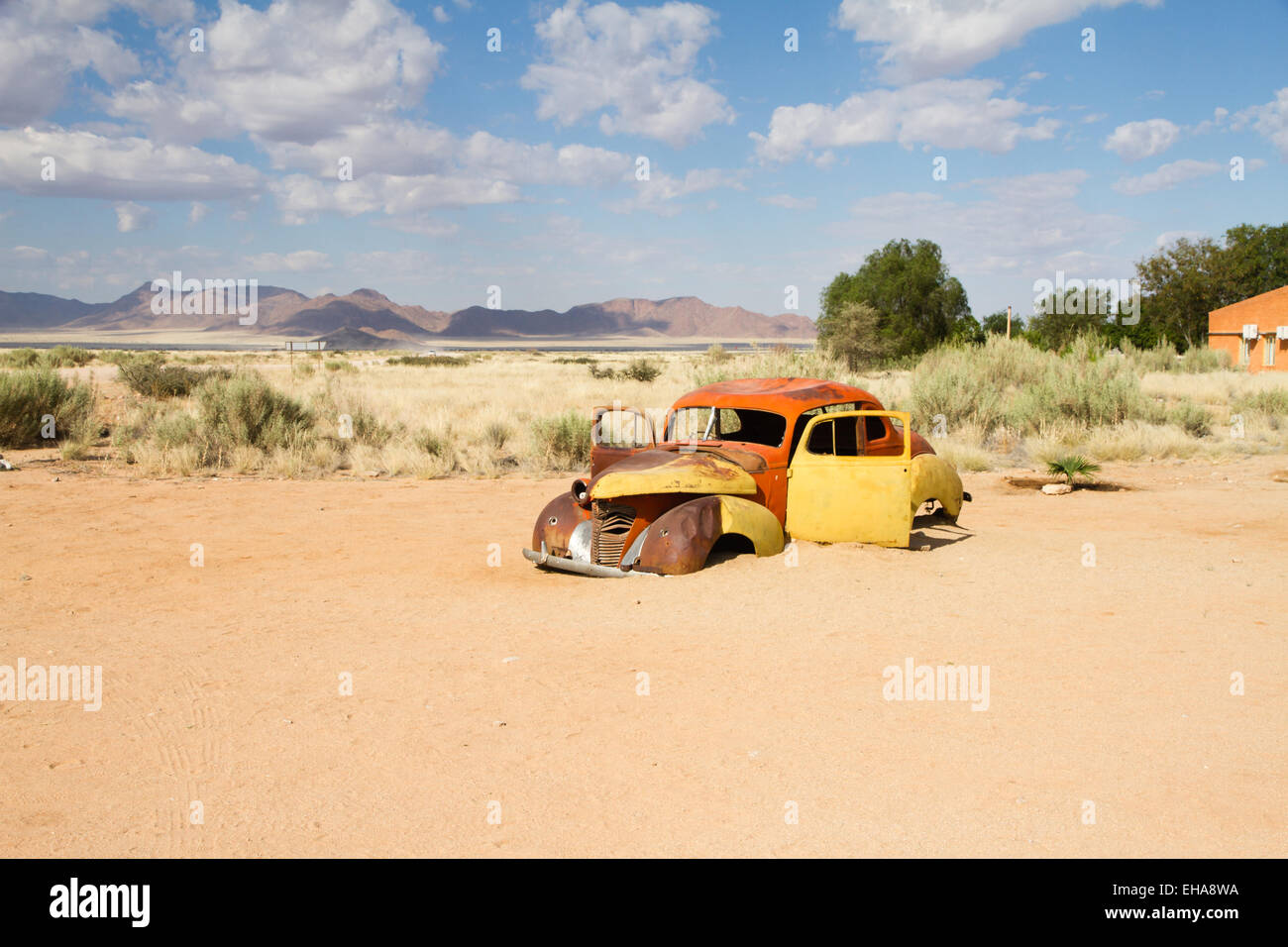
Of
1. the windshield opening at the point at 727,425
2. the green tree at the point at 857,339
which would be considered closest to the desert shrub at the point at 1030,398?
the windshield opening at the point at 727,425

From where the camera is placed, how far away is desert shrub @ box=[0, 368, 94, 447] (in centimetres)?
1808

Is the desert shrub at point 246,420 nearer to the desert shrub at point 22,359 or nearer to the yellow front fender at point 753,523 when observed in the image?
the yellow front fender at point 753,523

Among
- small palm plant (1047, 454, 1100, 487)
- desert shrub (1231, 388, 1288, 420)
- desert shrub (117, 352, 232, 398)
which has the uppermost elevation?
desert shrub (117, 352, 232, 398)

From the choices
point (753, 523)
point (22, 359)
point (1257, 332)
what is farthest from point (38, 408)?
point (1257, 332)

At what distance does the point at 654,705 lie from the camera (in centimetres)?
523

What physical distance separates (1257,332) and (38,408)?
44.3 metres

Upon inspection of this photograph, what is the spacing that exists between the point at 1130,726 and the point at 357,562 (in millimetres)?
6990

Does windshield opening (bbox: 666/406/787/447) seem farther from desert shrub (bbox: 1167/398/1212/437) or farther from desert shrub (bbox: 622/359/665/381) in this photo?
desert shrub (bbox: 622/359/665/381)

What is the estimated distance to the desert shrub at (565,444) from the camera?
56.4 feet

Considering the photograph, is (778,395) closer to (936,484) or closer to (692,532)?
(692,532)

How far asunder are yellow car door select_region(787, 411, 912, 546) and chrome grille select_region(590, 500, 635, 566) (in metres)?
1.61

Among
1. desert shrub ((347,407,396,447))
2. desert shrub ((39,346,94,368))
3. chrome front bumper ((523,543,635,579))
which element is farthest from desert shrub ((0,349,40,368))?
chrome front bumper ((523,543,635,579))
